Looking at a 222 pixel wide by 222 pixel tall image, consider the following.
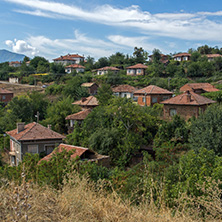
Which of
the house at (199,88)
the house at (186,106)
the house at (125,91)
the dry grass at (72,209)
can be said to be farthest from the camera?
the house at (125,91)

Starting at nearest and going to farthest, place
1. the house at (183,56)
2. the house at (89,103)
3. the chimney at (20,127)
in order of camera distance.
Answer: the chimney at (20,127)
the house at (89,103)
the house at (183,56)

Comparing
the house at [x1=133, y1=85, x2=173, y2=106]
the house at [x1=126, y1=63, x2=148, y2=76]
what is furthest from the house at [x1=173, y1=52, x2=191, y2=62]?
the house at [x1=133, y1=85, x2=173, y2=106]

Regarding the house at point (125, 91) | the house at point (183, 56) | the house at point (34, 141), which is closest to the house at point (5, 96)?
the house at point (125, 91)

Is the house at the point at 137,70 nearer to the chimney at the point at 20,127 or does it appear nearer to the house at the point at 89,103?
the house at the point at 89,103

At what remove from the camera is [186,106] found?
2602 centimetres

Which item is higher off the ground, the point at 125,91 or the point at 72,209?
the point at 125,91

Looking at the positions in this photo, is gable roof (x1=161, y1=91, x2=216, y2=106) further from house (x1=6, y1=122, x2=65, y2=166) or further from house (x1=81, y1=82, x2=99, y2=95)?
house (x1=81, y1=82, x2=99, y2=95)

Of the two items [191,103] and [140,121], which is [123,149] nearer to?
[140,121]

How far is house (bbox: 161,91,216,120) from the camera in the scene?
1007 inches

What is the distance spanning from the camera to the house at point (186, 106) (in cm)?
2558

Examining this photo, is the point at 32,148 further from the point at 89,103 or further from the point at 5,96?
the point at 5,96

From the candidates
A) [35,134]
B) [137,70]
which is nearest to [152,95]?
[35,134]

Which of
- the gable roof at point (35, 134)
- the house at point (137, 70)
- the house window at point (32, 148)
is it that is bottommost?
the house window at point (32, 148)

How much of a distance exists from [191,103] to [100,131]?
9563 millimetres
